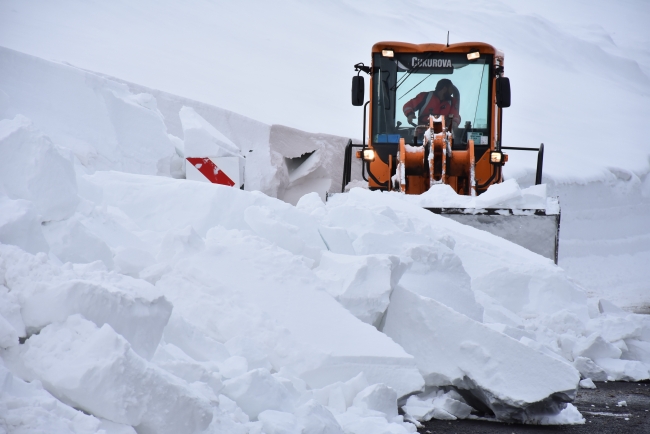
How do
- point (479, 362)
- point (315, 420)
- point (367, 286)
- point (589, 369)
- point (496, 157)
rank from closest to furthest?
point (315, 420), point (479, 362), point (367, 286), point (589, 369), point (496, 157)

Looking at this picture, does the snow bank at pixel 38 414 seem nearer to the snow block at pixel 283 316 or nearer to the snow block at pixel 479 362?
the snow block at pixel 283 316

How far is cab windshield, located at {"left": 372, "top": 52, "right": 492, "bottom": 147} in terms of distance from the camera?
830cm

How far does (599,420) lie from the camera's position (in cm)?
365

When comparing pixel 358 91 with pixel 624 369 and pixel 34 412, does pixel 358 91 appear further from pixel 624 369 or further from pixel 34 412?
pixel 34 412

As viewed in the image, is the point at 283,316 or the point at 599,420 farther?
the point at 599,420

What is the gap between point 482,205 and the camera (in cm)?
682

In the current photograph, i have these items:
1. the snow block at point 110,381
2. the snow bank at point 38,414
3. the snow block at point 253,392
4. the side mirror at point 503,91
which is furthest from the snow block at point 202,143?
the snow bank at point 38,414

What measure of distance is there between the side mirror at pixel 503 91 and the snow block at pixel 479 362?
4412 millimetres

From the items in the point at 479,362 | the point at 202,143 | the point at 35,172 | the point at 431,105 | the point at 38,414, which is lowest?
the point at 479,362

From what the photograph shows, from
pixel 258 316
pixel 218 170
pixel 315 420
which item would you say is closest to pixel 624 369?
pixel 258 316

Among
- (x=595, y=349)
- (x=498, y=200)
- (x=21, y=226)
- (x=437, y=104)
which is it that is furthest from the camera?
(x=437, y=104)

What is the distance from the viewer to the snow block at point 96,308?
2.43 metres

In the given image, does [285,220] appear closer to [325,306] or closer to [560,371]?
[325,306]

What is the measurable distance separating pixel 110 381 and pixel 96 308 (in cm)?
31
